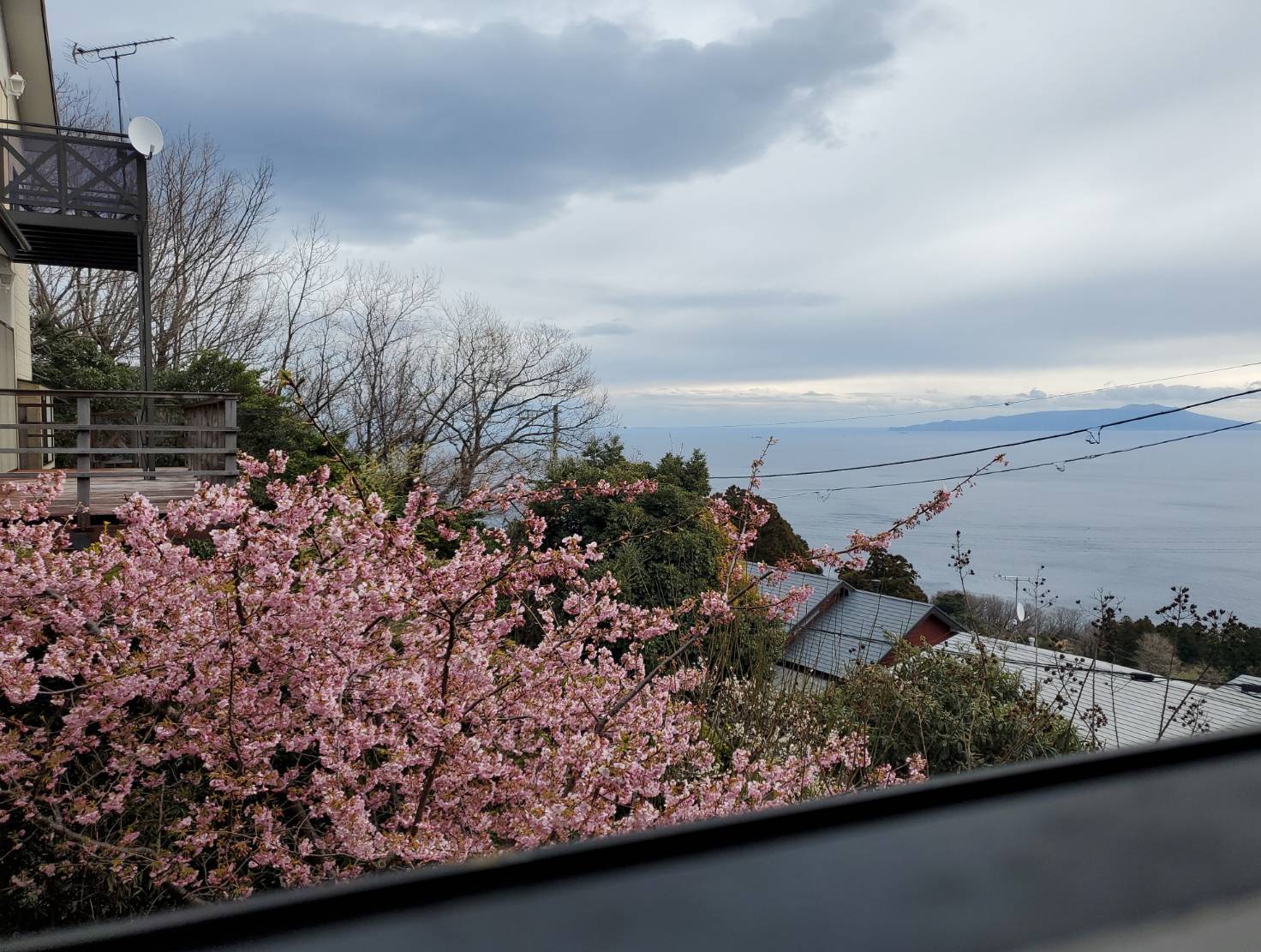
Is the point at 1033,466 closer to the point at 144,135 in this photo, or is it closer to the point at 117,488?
the point at 117,488

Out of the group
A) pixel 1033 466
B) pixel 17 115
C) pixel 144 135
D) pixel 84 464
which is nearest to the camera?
pixel 84 464

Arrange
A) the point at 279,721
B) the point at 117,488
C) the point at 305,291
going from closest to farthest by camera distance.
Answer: the point at 279,721 < the point at 117,488 < the point at 305,291

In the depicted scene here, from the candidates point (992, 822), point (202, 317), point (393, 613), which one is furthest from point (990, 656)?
point (202, 317)

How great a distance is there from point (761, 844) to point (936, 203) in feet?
17.9

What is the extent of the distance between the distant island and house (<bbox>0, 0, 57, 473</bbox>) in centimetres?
939

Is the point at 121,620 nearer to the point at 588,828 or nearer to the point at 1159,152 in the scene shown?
the point at 588,828

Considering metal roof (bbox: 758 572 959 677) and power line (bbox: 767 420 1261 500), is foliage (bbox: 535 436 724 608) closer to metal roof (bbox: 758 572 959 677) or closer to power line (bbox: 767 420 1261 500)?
metal roof (bbox: 758 572 959 677)

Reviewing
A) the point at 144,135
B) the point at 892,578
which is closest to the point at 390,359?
the point at 144,135

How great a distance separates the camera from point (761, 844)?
0.25 m

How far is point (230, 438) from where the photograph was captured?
18.9ft

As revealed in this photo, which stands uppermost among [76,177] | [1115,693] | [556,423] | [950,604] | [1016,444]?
[76,177]

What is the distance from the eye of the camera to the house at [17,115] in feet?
23.6

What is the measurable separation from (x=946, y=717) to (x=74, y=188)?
8.33m

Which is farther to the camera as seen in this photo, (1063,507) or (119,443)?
(1063,507)
